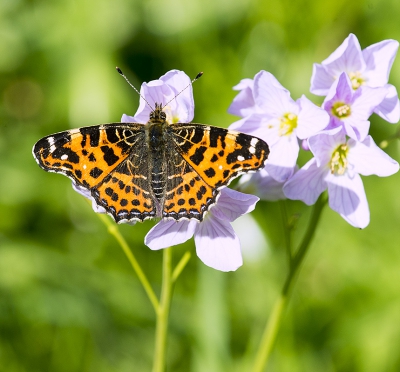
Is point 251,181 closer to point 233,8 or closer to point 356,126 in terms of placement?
point 356,126

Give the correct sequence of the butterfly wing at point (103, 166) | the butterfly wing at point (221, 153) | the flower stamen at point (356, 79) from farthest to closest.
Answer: the flower stamen at point (356, 79)
the butterfly wing at point (103, 166)
the butterfly wing at point (221, 153)

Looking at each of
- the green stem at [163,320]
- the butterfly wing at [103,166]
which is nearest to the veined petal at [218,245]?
the green stem at [163,320]

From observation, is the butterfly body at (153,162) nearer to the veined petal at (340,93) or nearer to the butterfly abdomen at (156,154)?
the butterfly abdomen at (156,154)

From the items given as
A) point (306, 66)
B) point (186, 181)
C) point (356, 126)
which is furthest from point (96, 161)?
point (306, 66)

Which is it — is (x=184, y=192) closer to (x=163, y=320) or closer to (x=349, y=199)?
(x=163, y=320)

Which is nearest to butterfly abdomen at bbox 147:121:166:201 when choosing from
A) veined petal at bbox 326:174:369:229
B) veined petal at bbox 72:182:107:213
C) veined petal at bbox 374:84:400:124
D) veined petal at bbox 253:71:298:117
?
veined petal at bbox 72:182:107:213

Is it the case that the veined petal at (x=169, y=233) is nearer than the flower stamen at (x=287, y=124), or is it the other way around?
the veined petal at (x=169, y=233)
